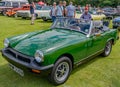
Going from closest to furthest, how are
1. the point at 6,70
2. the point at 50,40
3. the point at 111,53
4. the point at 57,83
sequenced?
the point at 57,83 < the point at 50,40 < the point at 6,70 < the point at 111,53

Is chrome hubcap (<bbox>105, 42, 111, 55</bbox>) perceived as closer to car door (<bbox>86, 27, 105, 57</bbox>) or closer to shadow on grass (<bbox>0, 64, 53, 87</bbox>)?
car door (<bbox>86, 27, 105, 57</bbox>)

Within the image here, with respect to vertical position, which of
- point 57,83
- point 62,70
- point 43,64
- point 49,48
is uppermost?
point 49,48

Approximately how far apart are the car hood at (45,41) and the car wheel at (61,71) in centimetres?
34

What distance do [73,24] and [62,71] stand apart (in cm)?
178

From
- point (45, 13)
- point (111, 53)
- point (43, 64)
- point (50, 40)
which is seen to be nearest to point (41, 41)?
point (50, 40)

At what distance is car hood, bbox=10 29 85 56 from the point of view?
3.91 meters

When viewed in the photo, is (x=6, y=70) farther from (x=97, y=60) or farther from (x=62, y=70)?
(x=97, y=60)

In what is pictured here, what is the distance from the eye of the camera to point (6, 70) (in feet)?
15.6

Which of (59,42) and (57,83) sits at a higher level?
(59,42)

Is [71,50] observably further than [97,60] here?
No

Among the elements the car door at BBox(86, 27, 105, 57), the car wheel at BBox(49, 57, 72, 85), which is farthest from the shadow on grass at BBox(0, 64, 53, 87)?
the car door at BBox(86, 27, 105, 57)

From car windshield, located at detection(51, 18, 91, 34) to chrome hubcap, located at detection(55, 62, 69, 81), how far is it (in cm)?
129

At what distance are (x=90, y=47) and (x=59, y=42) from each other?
3.61 feet

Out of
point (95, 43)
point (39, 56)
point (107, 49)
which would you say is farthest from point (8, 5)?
point (39, 56)
